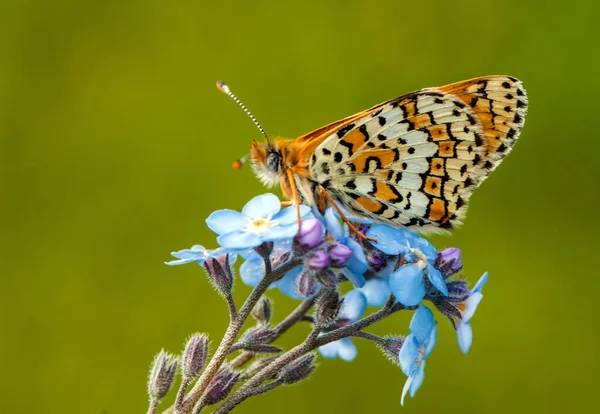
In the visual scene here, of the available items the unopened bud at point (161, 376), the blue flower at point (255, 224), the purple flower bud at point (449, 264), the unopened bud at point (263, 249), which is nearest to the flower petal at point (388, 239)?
the purple flower bud at point (449, 264)

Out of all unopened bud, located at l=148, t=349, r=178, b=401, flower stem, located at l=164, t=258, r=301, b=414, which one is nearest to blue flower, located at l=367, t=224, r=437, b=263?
flower stem, located at l=164, t=258, r=301, b=414

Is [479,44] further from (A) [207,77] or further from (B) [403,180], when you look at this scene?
(B) [403,180]

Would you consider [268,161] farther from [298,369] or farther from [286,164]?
[298,369]

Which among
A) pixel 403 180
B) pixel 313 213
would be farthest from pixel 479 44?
pixel 313 213

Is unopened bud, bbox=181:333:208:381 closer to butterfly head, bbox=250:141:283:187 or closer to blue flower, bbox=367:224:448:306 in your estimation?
blue flower, bbox=367:224:448:306

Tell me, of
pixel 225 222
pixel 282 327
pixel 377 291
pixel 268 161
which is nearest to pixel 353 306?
pixel 377 291

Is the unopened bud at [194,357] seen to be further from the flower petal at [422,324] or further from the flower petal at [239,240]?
the flower petal at [422,324]
